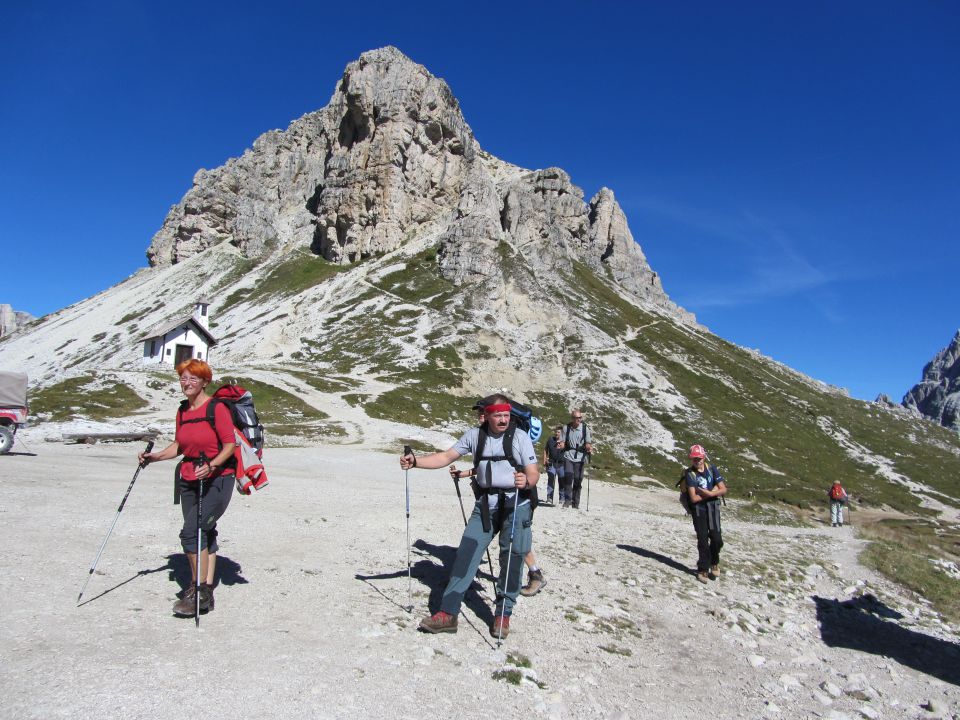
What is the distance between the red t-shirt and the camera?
6824mm

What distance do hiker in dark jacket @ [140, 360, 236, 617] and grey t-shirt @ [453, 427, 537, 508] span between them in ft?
10.00

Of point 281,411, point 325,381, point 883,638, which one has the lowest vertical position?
point 883,638

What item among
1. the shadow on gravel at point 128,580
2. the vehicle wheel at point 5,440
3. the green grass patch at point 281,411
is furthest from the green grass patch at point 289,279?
the shadow on gravel at point 128,580

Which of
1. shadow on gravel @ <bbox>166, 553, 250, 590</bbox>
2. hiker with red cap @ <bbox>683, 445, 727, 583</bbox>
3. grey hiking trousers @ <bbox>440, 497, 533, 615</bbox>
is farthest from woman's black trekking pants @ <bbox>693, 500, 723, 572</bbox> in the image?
shadow on gravel @ <bbox>166, 553, 250, 590</bbox>

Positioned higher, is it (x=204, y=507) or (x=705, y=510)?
(x=204, y=507)

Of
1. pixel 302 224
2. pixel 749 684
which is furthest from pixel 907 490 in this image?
pixel 302 224

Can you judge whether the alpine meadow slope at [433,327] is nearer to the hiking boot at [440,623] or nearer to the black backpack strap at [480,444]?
the black backpack strap at [480,444]

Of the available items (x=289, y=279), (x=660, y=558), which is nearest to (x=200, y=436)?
(x=660, y=558)

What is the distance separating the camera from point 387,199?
127438 millimetres

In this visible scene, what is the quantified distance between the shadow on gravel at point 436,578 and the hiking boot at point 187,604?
2565mm

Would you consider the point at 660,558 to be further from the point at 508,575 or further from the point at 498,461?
the point at 498,461

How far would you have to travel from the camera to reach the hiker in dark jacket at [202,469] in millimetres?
6758

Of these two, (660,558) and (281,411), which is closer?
(660,558)

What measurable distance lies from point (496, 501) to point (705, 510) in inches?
254
